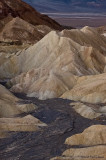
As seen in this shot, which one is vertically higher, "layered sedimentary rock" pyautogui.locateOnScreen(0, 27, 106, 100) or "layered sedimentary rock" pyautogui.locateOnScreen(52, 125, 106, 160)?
"layered sedimentary rock" pyautogui.locateOnScreen(52, 125, 106, 160)

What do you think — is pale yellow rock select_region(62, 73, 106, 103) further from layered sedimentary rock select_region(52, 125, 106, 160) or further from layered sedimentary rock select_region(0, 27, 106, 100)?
layered sedimentary rock select_region(52, 125, 106, 160)

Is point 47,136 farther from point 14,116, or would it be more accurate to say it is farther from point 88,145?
point 14,116

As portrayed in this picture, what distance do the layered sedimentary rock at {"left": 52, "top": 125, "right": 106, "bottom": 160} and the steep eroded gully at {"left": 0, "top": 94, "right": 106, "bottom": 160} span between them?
0.89 meters

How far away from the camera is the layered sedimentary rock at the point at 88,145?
24.3 m

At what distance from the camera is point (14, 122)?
32.8 meters

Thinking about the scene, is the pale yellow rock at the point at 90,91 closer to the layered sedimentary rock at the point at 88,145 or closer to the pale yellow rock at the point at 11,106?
the pale yellow rock at the point at 11,106

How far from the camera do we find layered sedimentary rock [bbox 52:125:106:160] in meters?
24.3

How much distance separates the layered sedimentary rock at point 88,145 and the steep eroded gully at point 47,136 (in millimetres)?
887

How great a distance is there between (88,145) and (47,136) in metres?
4.51

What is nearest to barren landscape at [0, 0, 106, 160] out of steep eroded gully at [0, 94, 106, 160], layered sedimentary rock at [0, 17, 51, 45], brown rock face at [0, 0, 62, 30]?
steep eroded gully at [0, 94, 106, 160]

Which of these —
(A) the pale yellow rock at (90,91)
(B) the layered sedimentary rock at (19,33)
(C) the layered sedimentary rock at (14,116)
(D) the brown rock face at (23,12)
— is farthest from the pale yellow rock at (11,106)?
(D) the brown rock face at (23,12)

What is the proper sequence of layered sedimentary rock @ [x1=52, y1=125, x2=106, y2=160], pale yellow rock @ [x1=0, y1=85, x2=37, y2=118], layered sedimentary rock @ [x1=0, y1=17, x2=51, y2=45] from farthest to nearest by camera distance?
layered sedimentary rock @ [x1=0, y1=17, x2=51, y2=45] → pale yellow rock @ [x1=0, y1=85, x2=37, y2=118] → layered sedimentary rock @ [x1=52, y1=125, x2=106, y2=160]

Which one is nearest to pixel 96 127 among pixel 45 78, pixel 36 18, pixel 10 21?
pixel 45 78

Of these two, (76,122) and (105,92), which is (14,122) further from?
(105,92)
